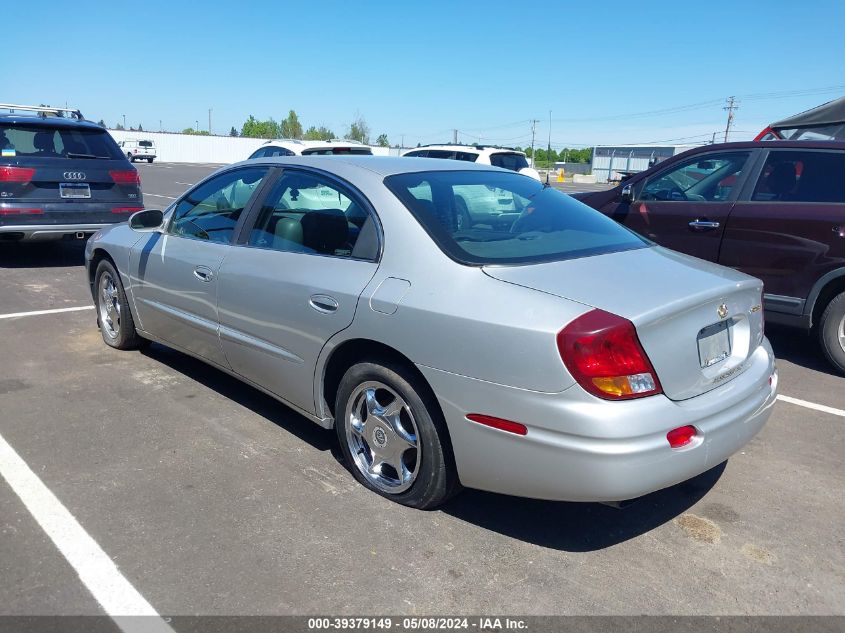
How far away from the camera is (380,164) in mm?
3875

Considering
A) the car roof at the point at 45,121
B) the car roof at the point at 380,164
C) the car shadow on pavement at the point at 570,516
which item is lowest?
the car shadow on pavement at the point at 570,516

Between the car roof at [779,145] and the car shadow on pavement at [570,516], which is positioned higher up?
the car roof at [779,145]

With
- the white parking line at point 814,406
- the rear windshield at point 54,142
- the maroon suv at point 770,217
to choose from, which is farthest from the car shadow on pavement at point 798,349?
the rear windshield at point 54,142

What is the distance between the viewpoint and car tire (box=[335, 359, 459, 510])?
10.1ft

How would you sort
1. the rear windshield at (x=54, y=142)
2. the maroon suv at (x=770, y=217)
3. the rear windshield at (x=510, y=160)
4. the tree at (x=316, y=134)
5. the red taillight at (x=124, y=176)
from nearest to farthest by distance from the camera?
the maroon suv at (x=770, y=217), the rear windshield at (x=54, y=142), the red taillight at (x=124, y=176), the rear windshield at (x=510, y=160), the tree at (x=316, y=134)

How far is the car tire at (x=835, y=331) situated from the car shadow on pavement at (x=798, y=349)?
15cm

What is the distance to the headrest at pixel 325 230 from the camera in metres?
3.59

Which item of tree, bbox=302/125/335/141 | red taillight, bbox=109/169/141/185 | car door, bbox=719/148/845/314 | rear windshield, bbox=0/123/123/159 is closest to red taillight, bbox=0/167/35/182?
rear windshield, bbox=0/123/123/159

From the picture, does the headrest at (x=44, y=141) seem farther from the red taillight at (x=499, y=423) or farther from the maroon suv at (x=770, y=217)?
the red taillight at (x=499, y=423)

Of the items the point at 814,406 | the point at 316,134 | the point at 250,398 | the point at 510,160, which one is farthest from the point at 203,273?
the point at 316,134

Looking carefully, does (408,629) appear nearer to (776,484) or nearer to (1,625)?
(1,625)

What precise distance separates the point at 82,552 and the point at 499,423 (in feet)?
5.73

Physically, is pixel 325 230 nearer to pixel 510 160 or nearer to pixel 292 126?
pixel 510 160

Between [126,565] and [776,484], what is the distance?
10.0ft
